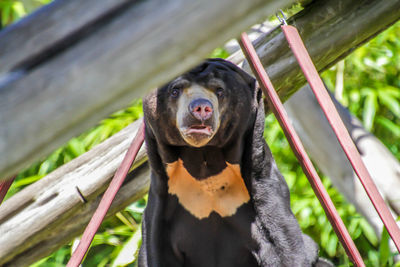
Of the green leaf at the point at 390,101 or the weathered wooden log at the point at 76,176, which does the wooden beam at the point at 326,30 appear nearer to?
the weathered wooden log at the point at 76,176

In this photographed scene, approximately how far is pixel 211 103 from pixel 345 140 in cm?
37

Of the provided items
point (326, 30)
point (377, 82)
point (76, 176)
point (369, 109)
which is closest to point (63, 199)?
point (76, 176)

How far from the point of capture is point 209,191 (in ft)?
6.36

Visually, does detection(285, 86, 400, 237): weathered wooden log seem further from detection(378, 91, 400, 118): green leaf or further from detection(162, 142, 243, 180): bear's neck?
detection(162, 142, 243, 180): bear's neck

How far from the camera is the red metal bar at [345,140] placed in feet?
4.77

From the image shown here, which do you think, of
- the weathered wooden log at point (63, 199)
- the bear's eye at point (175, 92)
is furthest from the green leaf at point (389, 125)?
the bear's eye at point (175, 92)

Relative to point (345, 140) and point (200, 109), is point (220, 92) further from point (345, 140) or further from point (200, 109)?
point (345, 140)

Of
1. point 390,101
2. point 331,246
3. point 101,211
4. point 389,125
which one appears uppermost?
point 101,211

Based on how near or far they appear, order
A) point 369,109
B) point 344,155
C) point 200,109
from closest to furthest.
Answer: point 200,109 < point 344,155 < point 369,109

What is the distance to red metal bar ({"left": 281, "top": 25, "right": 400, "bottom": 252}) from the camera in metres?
1.45

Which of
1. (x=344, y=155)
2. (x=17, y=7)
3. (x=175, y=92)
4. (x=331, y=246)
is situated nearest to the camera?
(x=175, y=92)

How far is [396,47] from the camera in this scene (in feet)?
13.7

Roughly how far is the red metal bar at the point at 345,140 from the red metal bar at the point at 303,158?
18 centimetres

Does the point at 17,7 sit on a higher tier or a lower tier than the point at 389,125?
higher
